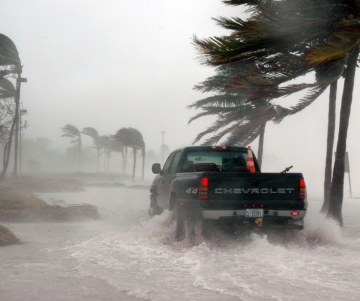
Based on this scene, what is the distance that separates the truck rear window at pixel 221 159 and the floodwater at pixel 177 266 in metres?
1.28

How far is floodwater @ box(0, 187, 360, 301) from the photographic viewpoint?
4676mm

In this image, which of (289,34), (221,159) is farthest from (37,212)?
(289,34)

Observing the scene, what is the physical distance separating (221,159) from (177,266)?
140 inches

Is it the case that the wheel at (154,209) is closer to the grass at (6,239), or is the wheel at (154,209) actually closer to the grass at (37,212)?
the grass at (37,212)

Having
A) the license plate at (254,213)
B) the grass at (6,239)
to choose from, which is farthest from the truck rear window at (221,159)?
the grass at (6,239)

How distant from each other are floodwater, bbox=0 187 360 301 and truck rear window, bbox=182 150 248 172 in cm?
128

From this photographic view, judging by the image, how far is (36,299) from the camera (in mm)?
4414

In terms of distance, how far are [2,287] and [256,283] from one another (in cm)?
286

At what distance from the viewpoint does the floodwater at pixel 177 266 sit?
15.3 ft

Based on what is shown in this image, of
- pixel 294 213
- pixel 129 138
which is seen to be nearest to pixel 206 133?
pixel 294 213

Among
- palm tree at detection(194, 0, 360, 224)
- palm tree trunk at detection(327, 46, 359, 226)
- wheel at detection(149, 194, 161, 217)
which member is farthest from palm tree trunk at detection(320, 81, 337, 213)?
wheel at detection(149, 194, 161, 217)

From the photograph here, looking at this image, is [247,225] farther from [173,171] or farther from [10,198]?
[10,198]

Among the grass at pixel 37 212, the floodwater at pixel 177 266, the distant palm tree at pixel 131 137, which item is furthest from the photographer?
the distant palm tree at pixel 131 137

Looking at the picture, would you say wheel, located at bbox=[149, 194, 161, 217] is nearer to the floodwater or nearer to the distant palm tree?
the floodwater
